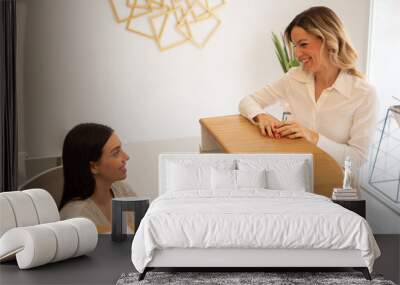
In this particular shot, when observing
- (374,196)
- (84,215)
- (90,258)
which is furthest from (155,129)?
(374,196)

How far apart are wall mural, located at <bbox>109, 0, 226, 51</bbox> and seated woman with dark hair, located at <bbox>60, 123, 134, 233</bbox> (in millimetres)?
1088

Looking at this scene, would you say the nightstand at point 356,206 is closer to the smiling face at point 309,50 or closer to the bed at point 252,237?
the bed at point 252,237

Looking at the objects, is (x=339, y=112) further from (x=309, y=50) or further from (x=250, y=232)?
(x=250, y=232)

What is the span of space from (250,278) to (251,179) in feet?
5.23

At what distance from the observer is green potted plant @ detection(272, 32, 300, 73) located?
711 centimetres

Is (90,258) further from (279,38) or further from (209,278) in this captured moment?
(279,38)

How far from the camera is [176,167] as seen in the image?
21.7ft

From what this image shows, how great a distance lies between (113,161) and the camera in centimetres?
719

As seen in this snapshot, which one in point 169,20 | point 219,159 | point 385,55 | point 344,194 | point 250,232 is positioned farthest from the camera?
point 169,20

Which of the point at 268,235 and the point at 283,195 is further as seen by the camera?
the point at 283,195

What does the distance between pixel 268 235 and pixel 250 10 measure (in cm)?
301

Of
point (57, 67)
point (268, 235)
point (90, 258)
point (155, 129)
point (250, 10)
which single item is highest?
point (250, 10)

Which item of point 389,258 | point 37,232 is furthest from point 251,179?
point 37,232

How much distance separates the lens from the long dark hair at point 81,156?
23.5ft
